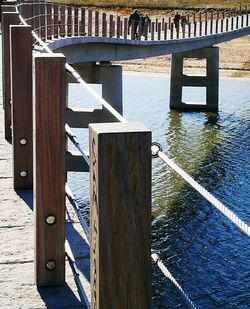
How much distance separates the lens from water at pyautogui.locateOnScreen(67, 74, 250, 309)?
14484 mm

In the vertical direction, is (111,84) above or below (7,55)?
below

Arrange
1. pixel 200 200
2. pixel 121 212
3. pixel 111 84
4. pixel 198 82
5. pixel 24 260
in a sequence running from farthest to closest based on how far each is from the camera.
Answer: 1. pixel 198 82
2. pixel 111 84
3. pixel 200 200
4. pixel 24 260
5. pixel 121 212

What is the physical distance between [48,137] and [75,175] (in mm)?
19712

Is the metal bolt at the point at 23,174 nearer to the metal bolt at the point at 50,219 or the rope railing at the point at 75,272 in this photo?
the rope railing at the point at 75,272

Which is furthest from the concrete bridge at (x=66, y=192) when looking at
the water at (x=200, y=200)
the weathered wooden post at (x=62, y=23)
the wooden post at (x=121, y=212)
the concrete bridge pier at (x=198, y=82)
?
the concrete bridge pier at (x=198, y=82)

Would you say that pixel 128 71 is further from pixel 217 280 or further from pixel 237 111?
pixel 217 280

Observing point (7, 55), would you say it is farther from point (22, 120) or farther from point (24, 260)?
point (24, 260)

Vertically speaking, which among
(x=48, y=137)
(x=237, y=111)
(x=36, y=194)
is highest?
(x=48, y=137)

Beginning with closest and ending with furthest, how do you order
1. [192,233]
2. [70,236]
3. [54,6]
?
[70,236] → [192,233] → [54,6]

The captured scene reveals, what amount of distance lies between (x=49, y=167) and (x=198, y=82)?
132 feet

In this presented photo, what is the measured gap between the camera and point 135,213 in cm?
279

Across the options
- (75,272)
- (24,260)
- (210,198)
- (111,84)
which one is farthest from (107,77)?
(210,198)

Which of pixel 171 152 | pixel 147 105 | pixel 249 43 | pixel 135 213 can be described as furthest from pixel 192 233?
pixel 249 43

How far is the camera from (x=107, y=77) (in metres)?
30.4
